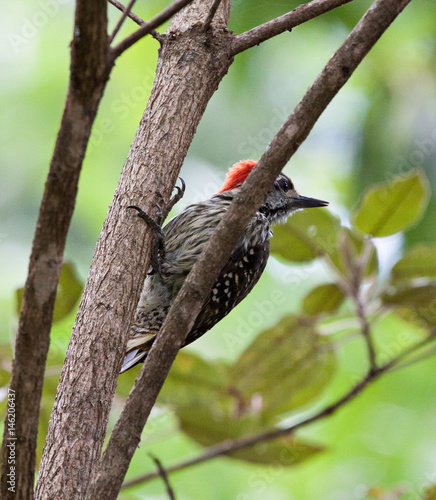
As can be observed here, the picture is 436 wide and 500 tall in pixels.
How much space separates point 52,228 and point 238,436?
6.97ft

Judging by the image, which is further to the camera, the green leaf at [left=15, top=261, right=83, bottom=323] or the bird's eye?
the bird's eye

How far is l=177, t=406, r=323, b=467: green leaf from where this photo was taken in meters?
3.05

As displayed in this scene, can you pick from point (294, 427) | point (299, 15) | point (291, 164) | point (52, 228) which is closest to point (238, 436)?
point (294, 427)

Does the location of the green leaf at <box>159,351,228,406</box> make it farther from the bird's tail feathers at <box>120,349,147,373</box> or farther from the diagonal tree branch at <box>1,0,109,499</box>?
the diagonal tree branch at <box>1,0,109,499</box>

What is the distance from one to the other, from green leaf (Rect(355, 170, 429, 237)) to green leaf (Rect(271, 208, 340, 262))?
14 centimetres

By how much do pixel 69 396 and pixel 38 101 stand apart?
6473mm

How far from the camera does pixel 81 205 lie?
7.40 metres

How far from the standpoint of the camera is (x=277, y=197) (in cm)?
383

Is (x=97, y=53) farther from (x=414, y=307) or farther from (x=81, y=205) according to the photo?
(x=81, y=205)

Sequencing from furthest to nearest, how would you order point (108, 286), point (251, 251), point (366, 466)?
1. point (366, 466)
2. point (251, 251)
3. point (108, 286)

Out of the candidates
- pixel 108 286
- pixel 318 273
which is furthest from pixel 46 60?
pixel 108 286

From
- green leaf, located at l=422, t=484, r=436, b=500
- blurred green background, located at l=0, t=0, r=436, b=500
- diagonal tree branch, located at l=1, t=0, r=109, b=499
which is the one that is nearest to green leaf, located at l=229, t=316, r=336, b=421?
green leaf, located at l=422, t=484, r=436, b=500

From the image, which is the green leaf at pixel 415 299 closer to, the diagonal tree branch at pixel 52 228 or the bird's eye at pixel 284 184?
the bird's eye at pixel 284 184

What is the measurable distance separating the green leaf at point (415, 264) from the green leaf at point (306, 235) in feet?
1.07
